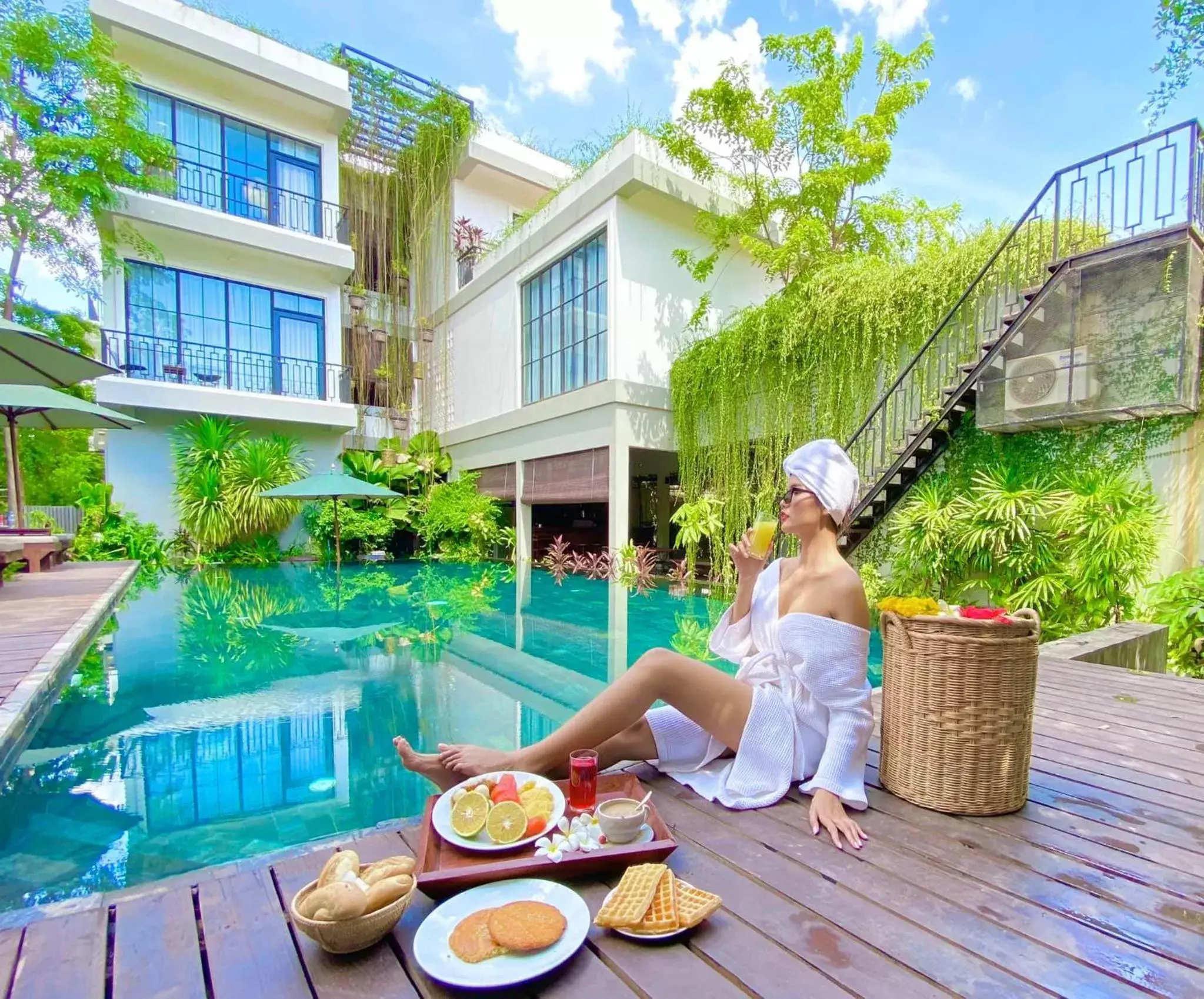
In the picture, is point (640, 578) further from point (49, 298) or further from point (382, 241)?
point (49, 298)

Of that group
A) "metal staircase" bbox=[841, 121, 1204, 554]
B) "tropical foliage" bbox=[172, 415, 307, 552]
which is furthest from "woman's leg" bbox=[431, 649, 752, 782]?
"tropical foliage" bbox=[172, 415, 307, 552]

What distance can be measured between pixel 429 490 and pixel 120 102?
8.07m

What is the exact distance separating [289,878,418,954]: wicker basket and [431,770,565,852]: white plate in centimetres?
29

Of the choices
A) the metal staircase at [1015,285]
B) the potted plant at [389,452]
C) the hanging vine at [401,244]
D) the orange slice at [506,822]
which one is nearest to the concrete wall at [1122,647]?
the metal staircase at [1015,285]

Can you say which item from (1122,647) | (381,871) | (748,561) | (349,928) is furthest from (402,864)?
(1122,647)

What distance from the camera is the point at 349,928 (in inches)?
43.1

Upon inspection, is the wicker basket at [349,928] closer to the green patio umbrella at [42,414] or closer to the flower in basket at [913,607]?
the flower in basket at [913,607]

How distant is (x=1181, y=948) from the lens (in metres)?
1.16

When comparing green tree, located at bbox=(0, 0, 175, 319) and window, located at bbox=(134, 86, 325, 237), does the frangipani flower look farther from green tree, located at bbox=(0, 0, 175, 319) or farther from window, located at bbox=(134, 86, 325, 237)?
window, located at bbox=(134, 86, 325, 237)

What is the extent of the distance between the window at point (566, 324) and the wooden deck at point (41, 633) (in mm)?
6680

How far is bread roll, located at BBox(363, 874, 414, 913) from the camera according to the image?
1128mm

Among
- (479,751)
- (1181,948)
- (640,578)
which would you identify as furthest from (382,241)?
(1181,948)

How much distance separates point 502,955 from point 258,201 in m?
14.3

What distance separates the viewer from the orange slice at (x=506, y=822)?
144cm
